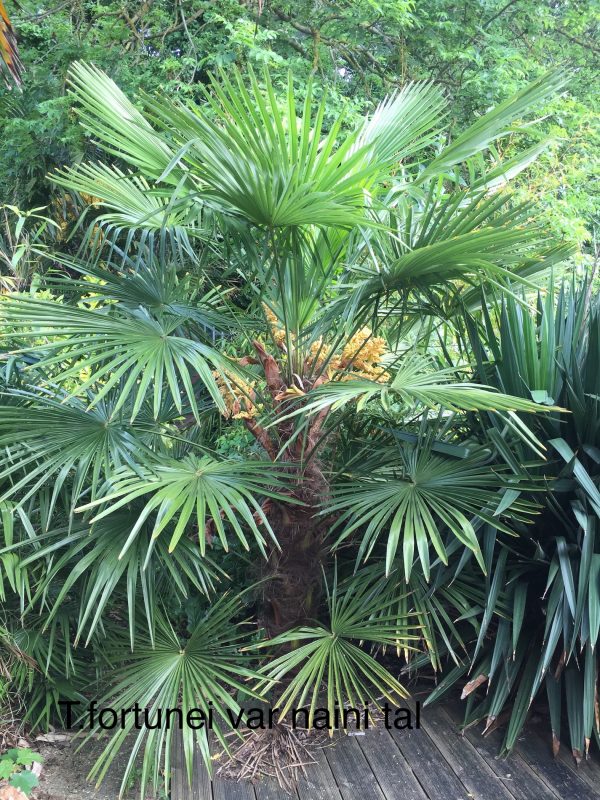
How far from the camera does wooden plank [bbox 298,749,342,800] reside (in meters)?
2.10

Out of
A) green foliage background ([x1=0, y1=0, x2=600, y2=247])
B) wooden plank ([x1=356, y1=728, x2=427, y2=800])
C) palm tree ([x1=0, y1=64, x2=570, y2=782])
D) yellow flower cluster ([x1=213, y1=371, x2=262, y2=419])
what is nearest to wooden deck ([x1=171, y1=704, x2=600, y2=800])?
wooden plank ([x1=356, y1=728, x2=427, y2=800])

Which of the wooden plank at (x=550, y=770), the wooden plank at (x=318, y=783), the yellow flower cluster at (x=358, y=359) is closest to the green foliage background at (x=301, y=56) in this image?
the yellow flower cluster at (x=358, y=359)

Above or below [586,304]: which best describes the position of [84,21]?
above

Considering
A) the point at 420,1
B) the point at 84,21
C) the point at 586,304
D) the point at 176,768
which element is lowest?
the point at 176,768

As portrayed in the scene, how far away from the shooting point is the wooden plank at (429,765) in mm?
2113

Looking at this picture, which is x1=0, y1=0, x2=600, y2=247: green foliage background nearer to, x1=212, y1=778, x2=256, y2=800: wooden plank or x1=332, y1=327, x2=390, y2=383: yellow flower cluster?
x1=332, y1=327, x2=390, y2=383: yellow flower cluster

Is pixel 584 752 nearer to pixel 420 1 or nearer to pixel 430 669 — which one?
pixel 430 669

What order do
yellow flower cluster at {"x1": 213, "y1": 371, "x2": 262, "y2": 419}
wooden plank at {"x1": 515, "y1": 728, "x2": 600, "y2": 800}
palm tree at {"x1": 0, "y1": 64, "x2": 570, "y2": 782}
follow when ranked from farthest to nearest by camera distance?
yellow flower cluster at {"x1": 213, "y1": 371, "x2": 262, "y2": 419} < wooden plank at {"x1": 515, "y1": 728, "x2": 600, "y2": 800} < palm tree at {"x1": 0, "y1": 64, "x2": 570, "y2": 782}

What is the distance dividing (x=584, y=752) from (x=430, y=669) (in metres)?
0.62

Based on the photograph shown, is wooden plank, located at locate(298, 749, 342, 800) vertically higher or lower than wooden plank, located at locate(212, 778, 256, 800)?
higher

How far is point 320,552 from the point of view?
2434 millimetres

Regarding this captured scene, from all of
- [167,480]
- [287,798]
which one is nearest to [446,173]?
[167,480]

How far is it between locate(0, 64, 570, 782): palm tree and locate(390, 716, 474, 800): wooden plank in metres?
0.32

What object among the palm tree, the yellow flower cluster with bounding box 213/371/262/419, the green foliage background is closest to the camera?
the palm tree
